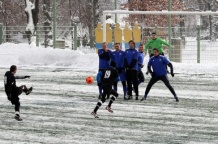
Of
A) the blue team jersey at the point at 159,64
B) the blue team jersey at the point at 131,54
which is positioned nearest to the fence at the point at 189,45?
the blue team jersey at the point at 131,54

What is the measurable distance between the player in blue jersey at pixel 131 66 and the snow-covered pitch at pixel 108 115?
2.05 ft

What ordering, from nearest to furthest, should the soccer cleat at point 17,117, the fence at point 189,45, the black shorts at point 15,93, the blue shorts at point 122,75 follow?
the black shorts at point 15,93
the soccer cleat at point 17,117
the blue shorts at point 122,75
the fence at point 189,45

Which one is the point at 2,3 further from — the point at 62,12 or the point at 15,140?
the point at 15,140

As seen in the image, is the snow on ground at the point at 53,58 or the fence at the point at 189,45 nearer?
the snow on ground at the point at 53,58

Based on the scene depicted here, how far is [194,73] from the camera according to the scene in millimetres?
31172

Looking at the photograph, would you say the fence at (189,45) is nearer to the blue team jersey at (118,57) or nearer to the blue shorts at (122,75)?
the blue shorts at (122,75)

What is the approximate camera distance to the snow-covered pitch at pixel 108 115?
1552 cm

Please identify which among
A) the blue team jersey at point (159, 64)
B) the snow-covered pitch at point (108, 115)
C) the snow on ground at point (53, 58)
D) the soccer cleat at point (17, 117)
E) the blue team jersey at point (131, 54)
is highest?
the blue team jersey at point (131, 54)

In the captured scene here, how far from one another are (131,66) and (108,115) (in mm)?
3555

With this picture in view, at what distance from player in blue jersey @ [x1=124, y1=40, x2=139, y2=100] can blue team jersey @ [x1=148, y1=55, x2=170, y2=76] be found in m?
0.64

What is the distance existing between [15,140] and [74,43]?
75.4 feet

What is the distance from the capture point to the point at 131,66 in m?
22.0

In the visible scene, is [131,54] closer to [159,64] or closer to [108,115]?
[159,64]

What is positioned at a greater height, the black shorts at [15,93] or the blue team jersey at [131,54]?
the blue team jersey at [131,54]
